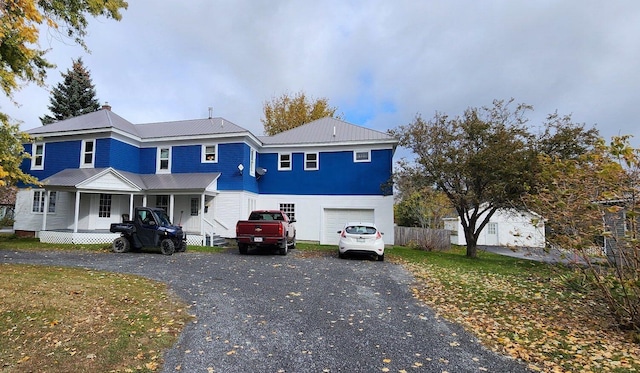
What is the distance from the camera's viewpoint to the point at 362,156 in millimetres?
19703

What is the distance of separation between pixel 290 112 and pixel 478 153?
2520 cm

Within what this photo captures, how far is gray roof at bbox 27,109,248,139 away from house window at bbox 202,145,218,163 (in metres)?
0.80

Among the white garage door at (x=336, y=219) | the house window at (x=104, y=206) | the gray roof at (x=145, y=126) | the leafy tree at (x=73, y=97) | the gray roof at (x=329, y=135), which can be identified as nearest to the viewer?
the house window at (x=104, y=206)

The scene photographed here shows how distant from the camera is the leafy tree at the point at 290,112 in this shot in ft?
120

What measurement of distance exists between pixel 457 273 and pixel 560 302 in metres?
3.97

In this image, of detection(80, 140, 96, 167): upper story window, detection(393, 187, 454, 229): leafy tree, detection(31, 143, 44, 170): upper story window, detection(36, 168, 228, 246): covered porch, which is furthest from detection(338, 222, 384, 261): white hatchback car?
detection(31, 143, 44, 170): upper story window

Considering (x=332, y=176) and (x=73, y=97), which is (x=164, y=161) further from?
(x=73, y=97)

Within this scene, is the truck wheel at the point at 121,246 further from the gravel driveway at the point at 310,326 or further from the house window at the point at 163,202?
the house window at the point at 163,202

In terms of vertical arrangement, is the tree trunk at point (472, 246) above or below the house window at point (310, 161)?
below

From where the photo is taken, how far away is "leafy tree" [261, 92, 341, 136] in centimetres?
3662

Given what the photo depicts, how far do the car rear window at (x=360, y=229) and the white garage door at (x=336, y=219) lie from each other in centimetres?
577

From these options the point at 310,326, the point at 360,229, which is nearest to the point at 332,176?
the point at 360,229

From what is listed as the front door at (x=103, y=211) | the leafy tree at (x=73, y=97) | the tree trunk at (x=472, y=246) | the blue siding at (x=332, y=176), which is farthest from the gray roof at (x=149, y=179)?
the leafy tree at (x=73, y=97)

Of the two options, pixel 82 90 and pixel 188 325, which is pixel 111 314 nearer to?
pixel 188 325
